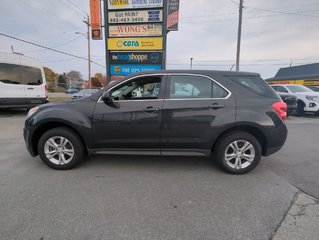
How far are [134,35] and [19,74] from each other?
5.36 meters

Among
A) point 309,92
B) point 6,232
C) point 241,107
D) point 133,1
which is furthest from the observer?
point 309,92

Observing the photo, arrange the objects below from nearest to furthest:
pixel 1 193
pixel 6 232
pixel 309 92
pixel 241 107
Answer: pixel 6 232
pixel 1 193
pixel 241 107
pixel 309 92

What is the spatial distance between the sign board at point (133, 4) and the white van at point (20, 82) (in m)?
4.48

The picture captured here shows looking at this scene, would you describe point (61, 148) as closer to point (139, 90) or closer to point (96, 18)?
point (139, 90)

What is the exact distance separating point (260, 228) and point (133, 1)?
934 cm

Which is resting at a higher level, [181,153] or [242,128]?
[242,128]

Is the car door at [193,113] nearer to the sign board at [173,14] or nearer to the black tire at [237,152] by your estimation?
the black tire at [237,152]

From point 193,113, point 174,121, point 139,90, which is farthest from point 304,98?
point 139,90

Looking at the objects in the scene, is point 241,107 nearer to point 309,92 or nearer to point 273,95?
point 273,95

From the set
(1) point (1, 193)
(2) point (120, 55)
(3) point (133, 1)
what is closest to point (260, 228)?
(1) point (1, 193)

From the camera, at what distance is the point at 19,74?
27.7 feet

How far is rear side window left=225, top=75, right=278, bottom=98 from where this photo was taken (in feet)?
10.8

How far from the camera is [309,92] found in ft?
33.4

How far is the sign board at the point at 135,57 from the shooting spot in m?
8.82
